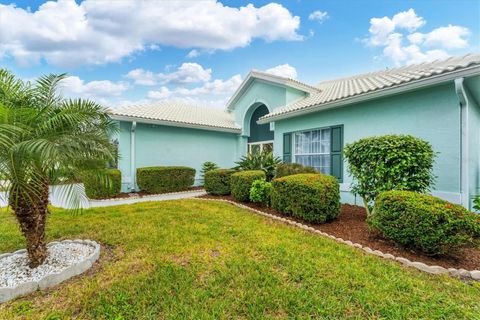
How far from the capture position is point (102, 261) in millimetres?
4039

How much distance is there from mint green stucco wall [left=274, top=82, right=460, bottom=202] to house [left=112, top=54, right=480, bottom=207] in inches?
0.8

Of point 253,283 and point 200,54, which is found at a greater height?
point 200,54

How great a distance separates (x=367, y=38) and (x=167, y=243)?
41.3 ft

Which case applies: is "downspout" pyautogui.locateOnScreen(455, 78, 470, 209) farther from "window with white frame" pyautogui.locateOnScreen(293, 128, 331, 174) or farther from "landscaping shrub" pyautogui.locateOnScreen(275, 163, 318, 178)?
"landscaping shrub" pyautogui.locateOnScreen(275, 163, 318, 178)

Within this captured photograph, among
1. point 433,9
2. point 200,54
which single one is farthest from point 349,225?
point 200,54

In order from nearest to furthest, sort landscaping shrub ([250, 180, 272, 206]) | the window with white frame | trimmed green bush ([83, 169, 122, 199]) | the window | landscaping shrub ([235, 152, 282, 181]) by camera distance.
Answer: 1. landscaping shrub ([250, 180, 272, 206])
2. the window with white frame
3. trimmed green bush ([83, 169, 122, 199])
4. landscaping shrub ([235, 152, 282, 181])
5. the window

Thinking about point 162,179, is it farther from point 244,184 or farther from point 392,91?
point 392,91

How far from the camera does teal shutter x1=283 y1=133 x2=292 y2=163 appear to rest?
34.5 ft

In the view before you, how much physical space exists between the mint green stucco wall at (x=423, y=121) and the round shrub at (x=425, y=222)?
2.68m

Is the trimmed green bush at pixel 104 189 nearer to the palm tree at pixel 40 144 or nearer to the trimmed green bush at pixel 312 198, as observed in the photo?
the palm tree at pixel 40 144

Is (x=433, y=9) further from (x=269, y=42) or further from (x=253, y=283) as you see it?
(x=253, y=283)

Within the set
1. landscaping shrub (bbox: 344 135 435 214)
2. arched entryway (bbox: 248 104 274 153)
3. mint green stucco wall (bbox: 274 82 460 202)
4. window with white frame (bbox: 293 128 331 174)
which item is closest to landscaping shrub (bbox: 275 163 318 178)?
window with white frame (bbox: 293 128 331 174)

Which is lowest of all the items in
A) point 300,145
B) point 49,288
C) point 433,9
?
point 49,288

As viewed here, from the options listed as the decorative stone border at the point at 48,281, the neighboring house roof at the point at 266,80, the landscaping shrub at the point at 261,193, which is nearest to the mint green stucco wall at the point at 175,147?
the neighboring house roof at the point at 266,80
